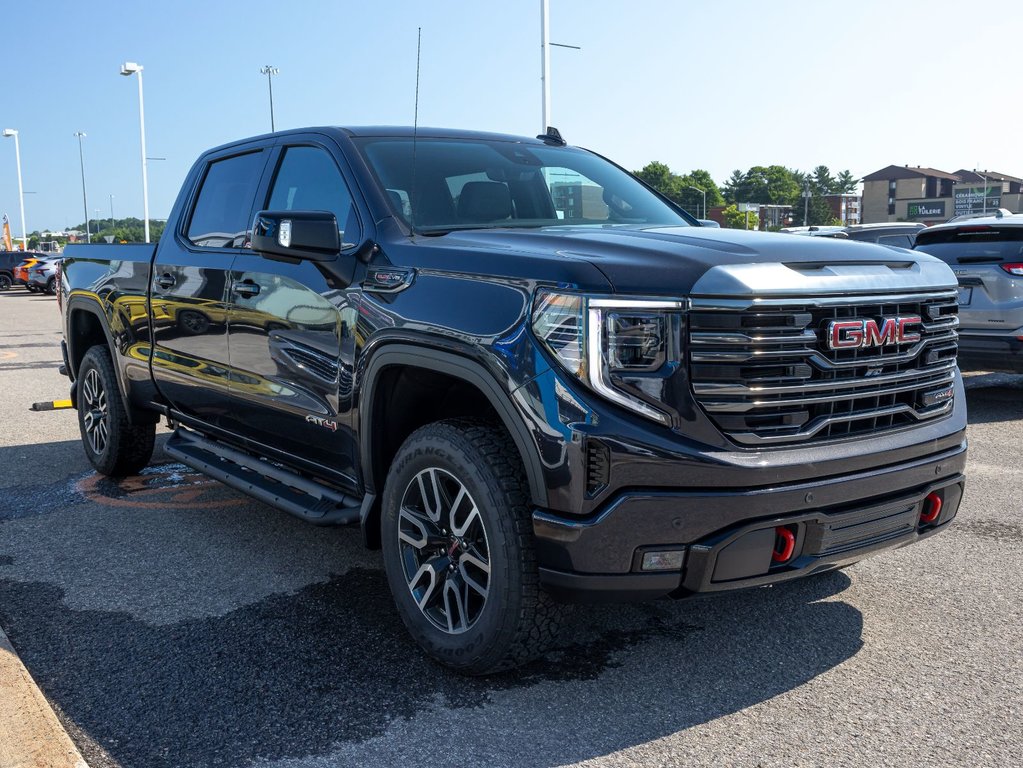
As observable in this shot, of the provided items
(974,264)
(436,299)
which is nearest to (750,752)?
(436,299)

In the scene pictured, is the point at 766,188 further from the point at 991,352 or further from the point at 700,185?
the point at 991,352

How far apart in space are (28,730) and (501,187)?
2.80 m

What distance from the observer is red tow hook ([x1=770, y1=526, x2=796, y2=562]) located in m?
3.06

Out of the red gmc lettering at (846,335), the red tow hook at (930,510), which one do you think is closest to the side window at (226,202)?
the red gmc lettering at (846,335)

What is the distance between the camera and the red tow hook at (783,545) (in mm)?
3062

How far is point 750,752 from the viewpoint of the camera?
9.57ft

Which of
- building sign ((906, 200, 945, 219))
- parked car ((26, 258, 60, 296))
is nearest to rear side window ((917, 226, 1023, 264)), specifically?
parked car ((26, 258, 60, 296))

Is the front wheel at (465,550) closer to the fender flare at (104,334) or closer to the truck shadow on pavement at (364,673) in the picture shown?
the truck shadow on pavement at (364,673)

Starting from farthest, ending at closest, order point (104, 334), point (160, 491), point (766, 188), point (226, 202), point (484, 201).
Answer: point (766, 188), point (104, 334), point (160, 491), point (226, 202), point (484, 201)

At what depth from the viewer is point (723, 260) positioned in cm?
309

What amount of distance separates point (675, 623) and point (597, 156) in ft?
8.48

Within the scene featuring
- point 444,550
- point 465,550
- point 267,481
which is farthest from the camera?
point 267,481

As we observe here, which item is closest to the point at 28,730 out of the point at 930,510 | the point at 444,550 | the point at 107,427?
the point at 444,550

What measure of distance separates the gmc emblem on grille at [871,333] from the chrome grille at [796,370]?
0.07 ft
